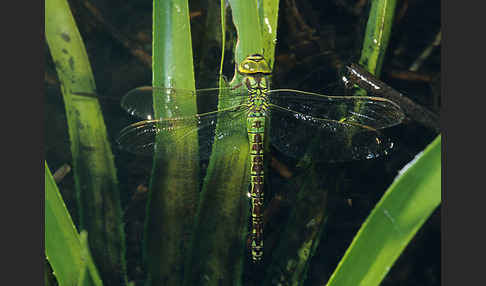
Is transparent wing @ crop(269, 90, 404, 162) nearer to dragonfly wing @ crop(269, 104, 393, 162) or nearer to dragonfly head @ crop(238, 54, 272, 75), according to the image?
dragonfly wing @ crop(269, 104, 393, 162)

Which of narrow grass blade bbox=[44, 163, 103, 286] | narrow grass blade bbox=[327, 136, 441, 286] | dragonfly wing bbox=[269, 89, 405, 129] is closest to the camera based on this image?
narrow grass blade bbox=[327, 136, 441, 286]

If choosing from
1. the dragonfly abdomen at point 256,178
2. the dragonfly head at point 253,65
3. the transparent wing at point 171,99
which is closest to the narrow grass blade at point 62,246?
the transparent wing at point 171,99

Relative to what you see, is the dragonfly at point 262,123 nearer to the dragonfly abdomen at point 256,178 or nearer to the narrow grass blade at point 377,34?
the dragonfly abdomen at point 256,178

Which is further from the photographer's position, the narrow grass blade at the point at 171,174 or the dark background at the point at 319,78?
the dark background at the point at 319,78

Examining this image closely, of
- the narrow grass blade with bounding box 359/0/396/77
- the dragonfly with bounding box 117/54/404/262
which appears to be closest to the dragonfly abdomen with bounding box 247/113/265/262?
the dragonfly with bounding box 117/54/404/262

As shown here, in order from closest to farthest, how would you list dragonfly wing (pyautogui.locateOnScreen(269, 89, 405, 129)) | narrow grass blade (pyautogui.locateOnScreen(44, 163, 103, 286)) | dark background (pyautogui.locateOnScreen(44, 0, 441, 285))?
narrow grass blade (pyautogui.locateOnScreen(44, 163, 103, 286)), dragonfly wing (pyautogui.locateOnScreen(269, 89, 405, 129)), dark background (pyautogui.locateOnScreen(44, 0, 441, 285))

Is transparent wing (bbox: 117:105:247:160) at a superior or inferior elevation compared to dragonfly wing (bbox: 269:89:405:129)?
inferior

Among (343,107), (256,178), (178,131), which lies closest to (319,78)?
(343,107)
